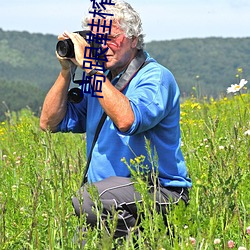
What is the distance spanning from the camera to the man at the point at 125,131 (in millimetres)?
3365

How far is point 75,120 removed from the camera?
4047 mm

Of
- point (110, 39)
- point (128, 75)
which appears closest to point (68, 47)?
point (110, 39)

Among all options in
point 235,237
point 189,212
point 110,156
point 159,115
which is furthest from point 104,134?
point 189,212

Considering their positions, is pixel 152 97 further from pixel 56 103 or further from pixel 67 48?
pixel 56 103

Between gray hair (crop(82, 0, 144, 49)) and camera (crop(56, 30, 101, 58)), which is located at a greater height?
gray hair (crop(82, 0, 144, 49))

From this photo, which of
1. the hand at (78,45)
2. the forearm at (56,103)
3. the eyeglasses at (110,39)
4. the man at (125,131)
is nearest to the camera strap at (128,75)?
the man at (125,131)

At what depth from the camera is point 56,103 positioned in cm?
394

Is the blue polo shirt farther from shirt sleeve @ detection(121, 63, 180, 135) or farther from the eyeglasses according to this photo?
the eyeglasses

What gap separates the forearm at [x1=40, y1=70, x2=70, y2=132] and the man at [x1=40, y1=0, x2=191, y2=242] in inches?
1.6

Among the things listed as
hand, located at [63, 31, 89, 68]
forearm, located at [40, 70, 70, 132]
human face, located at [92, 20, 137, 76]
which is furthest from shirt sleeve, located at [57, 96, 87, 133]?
hand, located at [63, 31, 89, 68]

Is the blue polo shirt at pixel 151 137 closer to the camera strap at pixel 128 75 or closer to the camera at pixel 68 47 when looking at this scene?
the camera strap at pixel 128 75

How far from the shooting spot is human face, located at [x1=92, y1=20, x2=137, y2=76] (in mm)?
3576

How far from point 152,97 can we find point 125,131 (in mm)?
244

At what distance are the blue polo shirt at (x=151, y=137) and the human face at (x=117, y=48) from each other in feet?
0.33
